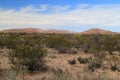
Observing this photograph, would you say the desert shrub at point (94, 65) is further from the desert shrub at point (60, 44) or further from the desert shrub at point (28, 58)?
the desert shrub at point (60, 44)

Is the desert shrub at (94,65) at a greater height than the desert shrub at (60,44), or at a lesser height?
lesser

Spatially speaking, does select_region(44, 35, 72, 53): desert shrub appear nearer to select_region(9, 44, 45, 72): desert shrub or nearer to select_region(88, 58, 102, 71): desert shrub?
select_region(88, 58, 102, 71): desert shrub

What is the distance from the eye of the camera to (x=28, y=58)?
14961 mm

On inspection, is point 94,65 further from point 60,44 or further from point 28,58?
point 60,44

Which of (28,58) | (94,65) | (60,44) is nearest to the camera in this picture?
(28,58)

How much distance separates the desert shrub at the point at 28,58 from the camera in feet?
48.3

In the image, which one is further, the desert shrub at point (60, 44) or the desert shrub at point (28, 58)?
the desert shrub at point (60, 44)

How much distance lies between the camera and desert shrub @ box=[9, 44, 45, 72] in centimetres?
1473

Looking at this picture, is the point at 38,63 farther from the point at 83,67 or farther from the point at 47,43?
the point at 47,43

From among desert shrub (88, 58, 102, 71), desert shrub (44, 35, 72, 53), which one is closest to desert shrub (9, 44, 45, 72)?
desert shrub (88, 58, 102, 71)

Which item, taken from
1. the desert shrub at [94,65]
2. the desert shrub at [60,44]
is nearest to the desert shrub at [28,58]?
the desert shrub at [94,65]

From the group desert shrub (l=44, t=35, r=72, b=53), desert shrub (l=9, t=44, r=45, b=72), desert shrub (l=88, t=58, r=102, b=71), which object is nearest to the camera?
desert shrub (l=9, t=44, r=45, b=72)

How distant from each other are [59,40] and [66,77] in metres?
19.4

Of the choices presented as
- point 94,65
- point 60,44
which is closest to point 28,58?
point 94,65
